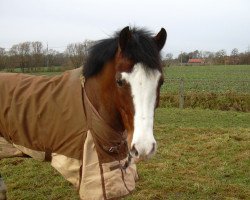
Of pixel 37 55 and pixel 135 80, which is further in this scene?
pixel 37 55

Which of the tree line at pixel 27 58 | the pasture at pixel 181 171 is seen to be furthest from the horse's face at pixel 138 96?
the tree line at pixel 27 58

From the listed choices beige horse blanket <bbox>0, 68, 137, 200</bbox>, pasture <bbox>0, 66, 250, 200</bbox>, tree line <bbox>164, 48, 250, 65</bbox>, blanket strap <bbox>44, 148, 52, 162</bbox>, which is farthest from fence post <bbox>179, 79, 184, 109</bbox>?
tree line <bbox>164, 48, 250, 65</bbox>

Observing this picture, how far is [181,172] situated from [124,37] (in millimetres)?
3484

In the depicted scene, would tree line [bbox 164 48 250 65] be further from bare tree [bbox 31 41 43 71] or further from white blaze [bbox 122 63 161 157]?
white blaze [bbox 122 63 161 157]

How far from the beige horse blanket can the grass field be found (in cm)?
172

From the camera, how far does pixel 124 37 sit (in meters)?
2.45

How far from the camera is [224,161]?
6004 millimetres

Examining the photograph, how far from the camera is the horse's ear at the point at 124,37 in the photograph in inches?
95.2

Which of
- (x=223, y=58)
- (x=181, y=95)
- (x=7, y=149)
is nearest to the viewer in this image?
(x=7, y=149)

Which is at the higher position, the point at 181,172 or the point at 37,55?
the point at 37,55

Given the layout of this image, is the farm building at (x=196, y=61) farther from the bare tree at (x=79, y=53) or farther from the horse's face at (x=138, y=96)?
the horse's face at (x=138, y=96)

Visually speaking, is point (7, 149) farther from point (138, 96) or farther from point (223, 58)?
point (223, 58)

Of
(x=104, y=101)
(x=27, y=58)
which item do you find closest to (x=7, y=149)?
(x=104, y=101)

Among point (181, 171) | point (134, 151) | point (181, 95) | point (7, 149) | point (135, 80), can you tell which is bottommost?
point (181, 171)
